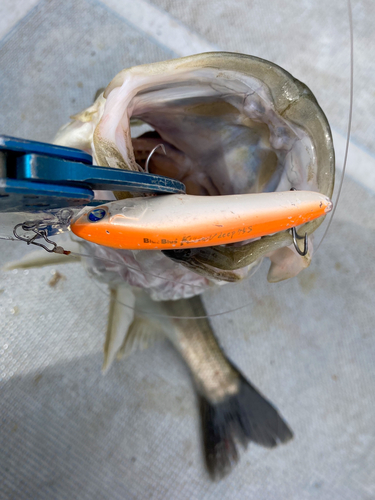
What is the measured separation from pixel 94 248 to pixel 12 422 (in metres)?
0.42

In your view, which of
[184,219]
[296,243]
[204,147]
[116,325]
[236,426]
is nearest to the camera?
[184,219]

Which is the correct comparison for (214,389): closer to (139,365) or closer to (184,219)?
(139,365)

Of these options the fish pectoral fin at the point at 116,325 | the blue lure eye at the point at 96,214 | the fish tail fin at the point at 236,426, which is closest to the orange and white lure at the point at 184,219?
the blue lure eye at the point at 96,214

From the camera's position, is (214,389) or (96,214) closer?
(96,214)

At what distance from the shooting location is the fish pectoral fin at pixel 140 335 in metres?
0.90

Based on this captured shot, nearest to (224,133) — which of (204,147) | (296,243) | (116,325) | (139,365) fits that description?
(204,147)

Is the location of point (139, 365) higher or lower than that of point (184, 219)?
lower

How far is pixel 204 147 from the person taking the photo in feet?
1.98

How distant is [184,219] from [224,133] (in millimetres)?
266

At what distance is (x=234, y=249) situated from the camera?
→ 0.50 metres

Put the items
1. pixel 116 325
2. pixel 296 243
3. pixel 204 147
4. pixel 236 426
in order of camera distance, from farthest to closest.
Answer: pixel 236 426 < pixel 116 325 < pixel 204 147 < pixel 296 243

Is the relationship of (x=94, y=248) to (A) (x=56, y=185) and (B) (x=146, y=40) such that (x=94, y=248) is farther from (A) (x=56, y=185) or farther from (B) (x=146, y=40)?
(B) (x=146, y=40)

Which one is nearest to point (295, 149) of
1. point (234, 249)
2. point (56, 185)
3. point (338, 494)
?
point (234, 249)

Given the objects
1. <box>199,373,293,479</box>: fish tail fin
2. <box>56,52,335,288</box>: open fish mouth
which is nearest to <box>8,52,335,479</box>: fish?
<box>56,52,335,288</box>: open fish mouth
